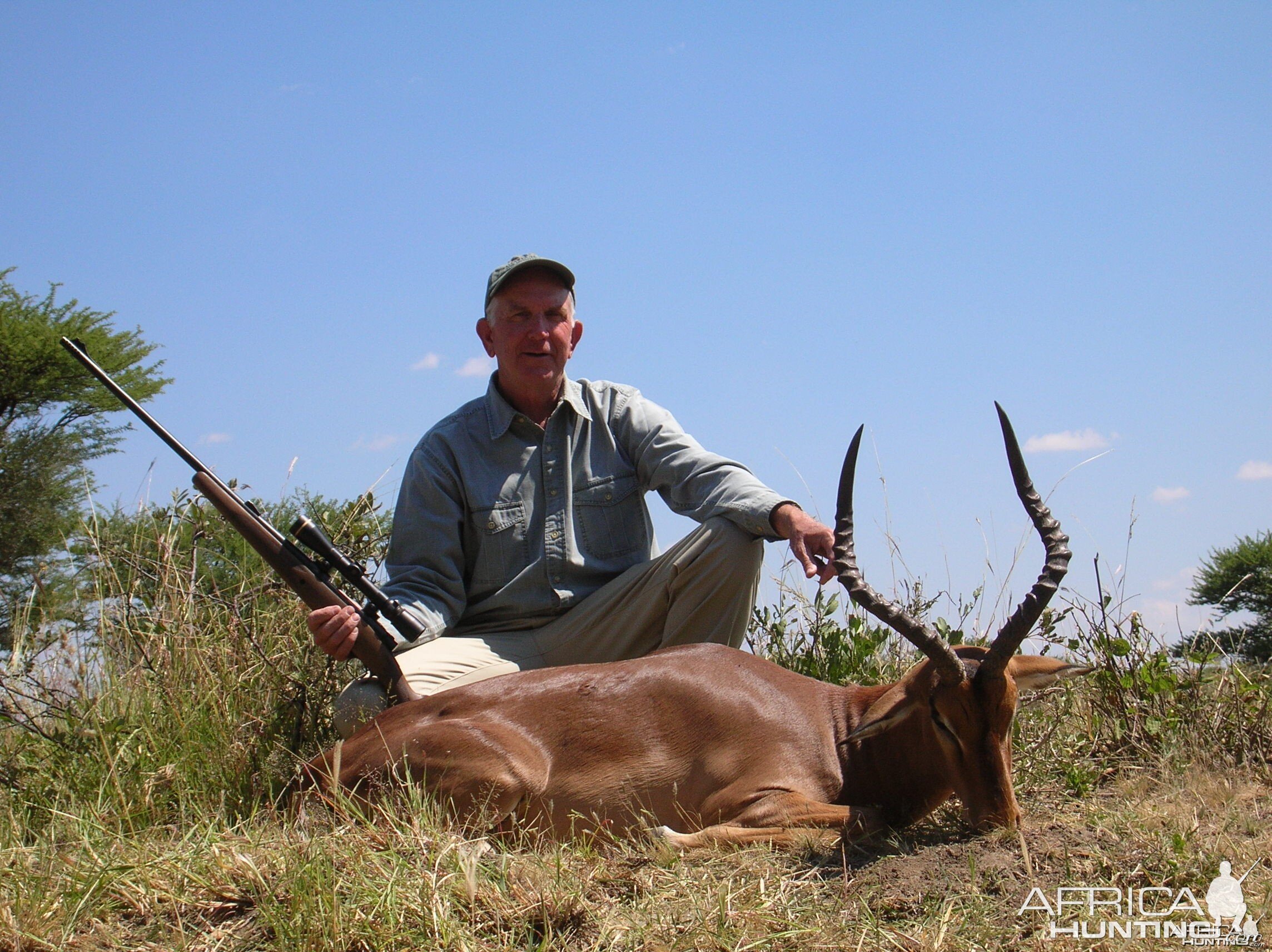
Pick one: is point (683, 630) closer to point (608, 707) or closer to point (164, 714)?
point (608, 707)

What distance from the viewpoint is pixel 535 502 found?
5.97 meters

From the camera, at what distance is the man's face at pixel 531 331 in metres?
6.02

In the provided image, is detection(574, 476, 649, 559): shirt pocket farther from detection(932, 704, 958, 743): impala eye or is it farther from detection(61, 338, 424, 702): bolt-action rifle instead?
detection(932, 704, 958, 743): impala eye

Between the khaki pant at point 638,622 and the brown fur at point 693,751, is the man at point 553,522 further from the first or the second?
the brown fur at point 693,751

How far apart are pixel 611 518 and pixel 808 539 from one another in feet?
4.66

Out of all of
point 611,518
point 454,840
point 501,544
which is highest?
point 611,518

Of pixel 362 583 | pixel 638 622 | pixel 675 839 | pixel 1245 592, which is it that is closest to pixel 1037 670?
pixel 675 839

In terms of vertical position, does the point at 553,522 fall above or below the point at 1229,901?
above

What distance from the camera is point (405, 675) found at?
5328 millimetres

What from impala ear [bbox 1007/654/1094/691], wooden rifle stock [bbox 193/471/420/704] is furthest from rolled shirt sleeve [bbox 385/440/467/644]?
impala ear [bbox 1007/654/1094/691]

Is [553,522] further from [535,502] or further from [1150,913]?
[1150,913]

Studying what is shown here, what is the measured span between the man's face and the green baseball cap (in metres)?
0.03

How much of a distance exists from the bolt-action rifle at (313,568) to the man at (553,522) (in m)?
0.24

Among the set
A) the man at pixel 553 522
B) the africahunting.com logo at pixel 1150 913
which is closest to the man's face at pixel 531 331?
the man at pixel 553 522
